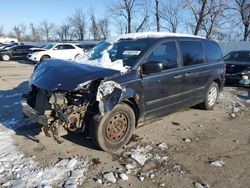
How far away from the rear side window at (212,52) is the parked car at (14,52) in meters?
22.3

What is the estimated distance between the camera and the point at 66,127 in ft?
14.9

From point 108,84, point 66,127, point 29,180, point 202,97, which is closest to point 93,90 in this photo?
point 108,84

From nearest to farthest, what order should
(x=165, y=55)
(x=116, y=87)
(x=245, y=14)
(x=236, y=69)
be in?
(x=116, y=87) → (x=165, y=55) → (x=236, y=69) → (x=245, y=14)

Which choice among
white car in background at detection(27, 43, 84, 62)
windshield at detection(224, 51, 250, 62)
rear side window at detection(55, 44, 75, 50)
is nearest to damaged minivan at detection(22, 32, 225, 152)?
windshield at detection(224, 51, 250, 62)

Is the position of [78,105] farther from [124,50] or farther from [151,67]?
[124,50]

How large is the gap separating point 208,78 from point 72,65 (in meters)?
3.48

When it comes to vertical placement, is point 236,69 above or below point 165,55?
below

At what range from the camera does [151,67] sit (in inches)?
202

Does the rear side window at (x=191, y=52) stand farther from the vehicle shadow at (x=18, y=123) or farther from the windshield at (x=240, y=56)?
the windshield at (x=240, y=56)

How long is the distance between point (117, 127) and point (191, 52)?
2.62 m

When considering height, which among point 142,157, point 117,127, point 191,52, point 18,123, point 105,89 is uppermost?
point 191,52

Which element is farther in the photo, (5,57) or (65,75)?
(5,57)

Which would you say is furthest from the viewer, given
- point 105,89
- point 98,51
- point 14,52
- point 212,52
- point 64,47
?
point 14,52

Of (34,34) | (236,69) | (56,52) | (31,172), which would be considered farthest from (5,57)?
(34,34)
